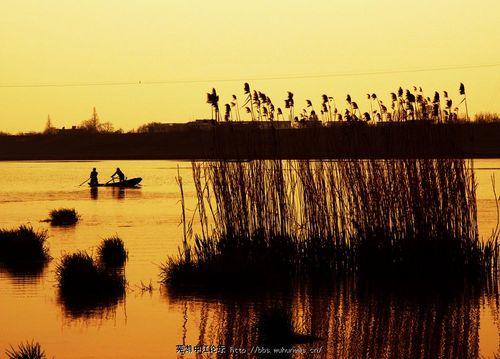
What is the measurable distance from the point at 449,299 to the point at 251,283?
281 centimetres

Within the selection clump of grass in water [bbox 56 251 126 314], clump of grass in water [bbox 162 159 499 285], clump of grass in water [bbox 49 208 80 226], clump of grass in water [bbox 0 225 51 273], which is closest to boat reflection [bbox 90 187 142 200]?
clump of grass in water [bbox 49 208 80 226]

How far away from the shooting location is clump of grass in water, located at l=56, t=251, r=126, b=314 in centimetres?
1439

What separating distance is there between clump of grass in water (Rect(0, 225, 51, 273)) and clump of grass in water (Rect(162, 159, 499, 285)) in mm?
3480

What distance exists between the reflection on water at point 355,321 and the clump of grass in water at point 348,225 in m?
0.80

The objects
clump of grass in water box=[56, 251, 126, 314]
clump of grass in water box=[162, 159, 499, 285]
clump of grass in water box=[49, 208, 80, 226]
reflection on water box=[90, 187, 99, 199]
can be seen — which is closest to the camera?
clump of grass in water box=[56, 251, 126, 314]

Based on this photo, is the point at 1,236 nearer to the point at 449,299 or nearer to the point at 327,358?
the point at 449,299

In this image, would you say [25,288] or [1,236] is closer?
[25,288]

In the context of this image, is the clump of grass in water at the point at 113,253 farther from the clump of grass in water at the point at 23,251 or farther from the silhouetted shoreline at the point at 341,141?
the silhouetted shoreline at the point at 341,141

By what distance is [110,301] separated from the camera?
558 inches

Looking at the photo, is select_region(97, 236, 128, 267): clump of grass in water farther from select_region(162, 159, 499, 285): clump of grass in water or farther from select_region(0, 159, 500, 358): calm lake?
select_region(162, 159, 499, 285): clump of grass in water

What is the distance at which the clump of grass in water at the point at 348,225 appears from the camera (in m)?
15.4

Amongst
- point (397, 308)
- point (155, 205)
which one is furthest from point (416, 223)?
point (155, 205)

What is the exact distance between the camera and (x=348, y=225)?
16391mm

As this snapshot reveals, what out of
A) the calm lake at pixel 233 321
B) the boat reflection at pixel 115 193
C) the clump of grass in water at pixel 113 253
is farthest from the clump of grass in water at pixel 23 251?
the boat reflection at pixel 115 193
